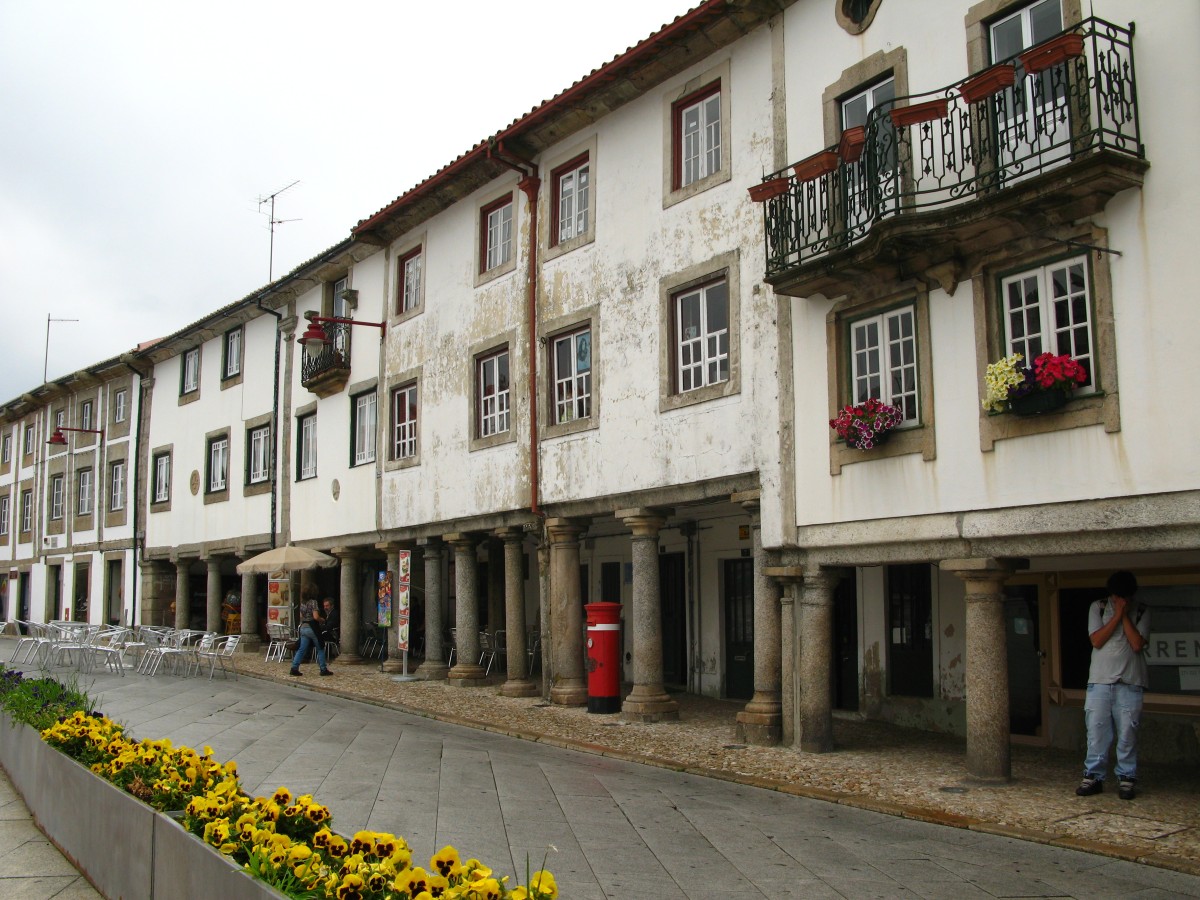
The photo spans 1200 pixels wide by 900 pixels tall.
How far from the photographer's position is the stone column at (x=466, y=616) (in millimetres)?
18953

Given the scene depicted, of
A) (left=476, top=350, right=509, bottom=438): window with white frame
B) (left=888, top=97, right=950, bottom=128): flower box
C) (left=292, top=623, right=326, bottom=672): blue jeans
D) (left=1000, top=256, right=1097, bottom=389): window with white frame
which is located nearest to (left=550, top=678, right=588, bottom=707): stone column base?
(left=476, top=350, right=509, bottom=438): window with white frame

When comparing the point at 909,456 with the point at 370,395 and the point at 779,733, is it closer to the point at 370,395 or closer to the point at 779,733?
the point at 779,733

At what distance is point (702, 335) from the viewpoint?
13930 mm

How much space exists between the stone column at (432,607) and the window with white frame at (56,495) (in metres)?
22.5

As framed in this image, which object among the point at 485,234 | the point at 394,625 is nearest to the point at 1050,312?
the point at 485,234

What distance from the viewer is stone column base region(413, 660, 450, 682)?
65.2 feet

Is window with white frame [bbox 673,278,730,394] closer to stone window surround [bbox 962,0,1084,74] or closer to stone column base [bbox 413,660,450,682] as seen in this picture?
stone window surround [bbox 962,0,1084,74]

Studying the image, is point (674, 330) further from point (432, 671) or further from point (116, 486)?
point (116, 486)

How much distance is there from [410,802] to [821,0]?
9.17 meters

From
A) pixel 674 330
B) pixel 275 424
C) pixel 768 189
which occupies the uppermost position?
pixel 768 189

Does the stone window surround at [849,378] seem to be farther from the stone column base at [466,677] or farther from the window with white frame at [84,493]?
the window with white frame at [84,493]

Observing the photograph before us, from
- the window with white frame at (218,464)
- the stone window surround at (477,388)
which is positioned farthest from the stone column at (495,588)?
the window with white frame at (218,464)

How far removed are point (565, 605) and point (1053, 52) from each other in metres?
9.90

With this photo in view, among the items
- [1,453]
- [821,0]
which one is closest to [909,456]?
[821,0]
